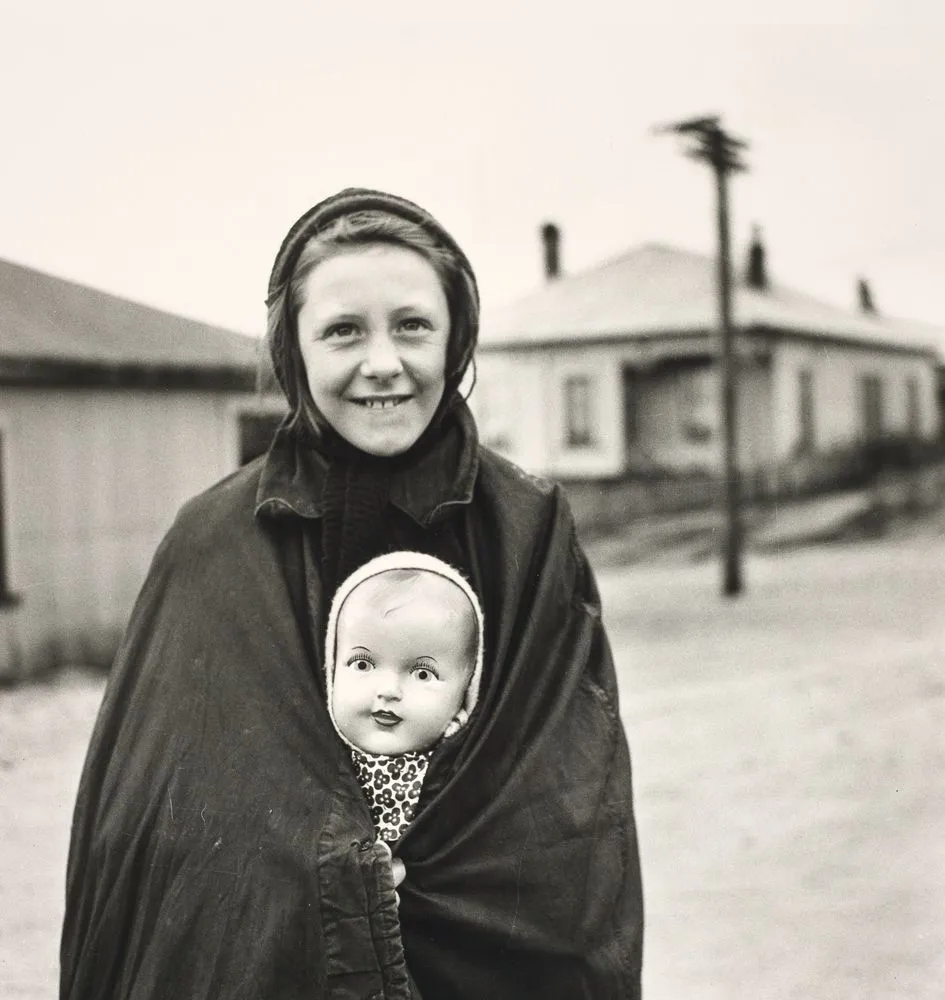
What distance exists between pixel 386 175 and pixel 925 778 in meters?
2.19

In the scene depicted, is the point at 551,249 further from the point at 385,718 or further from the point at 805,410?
the point at 385,718

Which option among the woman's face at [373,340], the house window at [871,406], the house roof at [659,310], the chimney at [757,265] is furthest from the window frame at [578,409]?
the woman's face at [373,340]

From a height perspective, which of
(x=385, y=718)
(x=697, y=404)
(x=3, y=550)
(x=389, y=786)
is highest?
(x=697, y=404)

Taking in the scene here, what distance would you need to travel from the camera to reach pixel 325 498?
1860 millimetres

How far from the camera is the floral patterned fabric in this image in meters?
1.76

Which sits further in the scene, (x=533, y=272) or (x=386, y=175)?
(x=533, y=272)

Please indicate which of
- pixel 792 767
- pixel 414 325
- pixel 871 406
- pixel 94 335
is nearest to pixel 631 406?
pixel 871 406

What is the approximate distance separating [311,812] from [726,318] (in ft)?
7.00

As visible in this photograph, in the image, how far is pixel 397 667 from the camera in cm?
170

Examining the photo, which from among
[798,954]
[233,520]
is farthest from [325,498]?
[798,954]

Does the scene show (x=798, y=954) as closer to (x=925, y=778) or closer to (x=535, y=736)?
(x=925, y=778)

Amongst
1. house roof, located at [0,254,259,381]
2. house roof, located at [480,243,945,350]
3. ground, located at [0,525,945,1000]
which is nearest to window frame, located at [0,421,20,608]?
house roof, located at [0,254,259,381]

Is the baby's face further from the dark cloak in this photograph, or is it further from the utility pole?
the utility pole

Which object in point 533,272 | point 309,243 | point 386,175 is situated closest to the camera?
point 309,243
